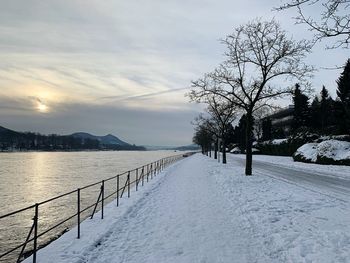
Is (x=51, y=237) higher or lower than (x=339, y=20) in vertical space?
lower

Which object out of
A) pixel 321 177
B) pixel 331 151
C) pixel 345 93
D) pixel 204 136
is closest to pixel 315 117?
pixel 204 136

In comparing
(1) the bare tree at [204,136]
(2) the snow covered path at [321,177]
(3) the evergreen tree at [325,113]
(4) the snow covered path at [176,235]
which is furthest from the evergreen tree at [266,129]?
(4) the snow covered path at [176,235]

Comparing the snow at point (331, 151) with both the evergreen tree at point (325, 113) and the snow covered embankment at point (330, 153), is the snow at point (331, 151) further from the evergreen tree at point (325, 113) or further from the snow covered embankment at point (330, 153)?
the evergreen tree at point (325, 113)

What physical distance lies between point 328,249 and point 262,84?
17.9 meters

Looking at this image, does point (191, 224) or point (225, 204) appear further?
point (225, 204)

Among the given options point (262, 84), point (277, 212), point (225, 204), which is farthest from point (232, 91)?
point (277, 212)

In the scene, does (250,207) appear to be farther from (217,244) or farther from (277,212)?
(217,244)

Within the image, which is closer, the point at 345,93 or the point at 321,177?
the point at 321,177

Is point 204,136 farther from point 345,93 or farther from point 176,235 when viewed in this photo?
point 176,235

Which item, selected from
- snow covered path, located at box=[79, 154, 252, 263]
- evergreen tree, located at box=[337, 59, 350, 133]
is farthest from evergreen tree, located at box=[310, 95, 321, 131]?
snow covered path, located at box=[79, 154, 252, 263]

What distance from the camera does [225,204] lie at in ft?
48.6

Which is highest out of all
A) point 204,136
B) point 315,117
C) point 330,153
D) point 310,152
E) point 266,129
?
point 315,117

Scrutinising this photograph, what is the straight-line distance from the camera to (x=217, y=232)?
33.8 ft

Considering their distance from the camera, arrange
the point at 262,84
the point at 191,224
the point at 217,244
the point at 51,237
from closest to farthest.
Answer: the point at 217,244 → the point at 191,224 → the point at 51,237 → the point at 262,84
